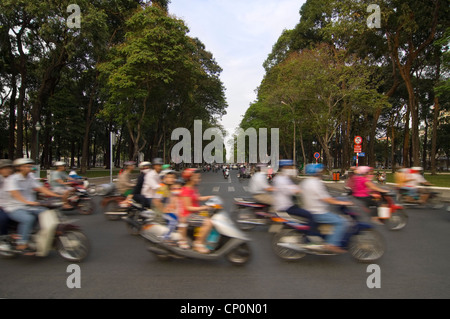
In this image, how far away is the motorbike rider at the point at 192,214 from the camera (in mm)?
5438

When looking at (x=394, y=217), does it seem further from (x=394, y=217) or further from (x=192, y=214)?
(x=192, y=214)

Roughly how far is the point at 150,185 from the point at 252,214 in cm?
261

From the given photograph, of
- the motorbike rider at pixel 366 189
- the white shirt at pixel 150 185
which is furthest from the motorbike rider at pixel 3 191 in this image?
the motorbike rider at pixel 366 189

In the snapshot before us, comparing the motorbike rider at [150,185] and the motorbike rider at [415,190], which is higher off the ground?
the motorbike rider at [150,185]

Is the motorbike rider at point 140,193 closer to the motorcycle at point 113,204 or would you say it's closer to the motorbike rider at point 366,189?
the motorcycle at point 113,204

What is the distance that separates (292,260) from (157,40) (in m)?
23.3

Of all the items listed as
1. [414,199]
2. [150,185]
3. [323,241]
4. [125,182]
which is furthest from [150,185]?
[414,199]

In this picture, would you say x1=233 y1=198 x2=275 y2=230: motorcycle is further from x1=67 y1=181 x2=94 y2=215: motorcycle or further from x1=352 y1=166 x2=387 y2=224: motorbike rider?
x1=67 y1=181 x2=94 y2=215: motorcycle

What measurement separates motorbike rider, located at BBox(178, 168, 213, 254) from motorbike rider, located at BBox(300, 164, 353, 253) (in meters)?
1.62

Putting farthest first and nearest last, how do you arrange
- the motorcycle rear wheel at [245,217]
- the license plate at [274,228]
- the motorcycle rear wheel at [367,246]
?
the motorcycle rear wheel at [245,217], the license plate at [274,228], the motorcycle rear wheel at [367,246]

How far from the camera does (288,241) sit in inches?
225

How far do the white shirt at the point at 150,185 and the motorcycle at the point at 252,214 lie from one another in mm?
2135

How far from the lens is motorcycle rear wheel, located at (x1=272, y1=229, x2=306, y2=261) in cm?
568
